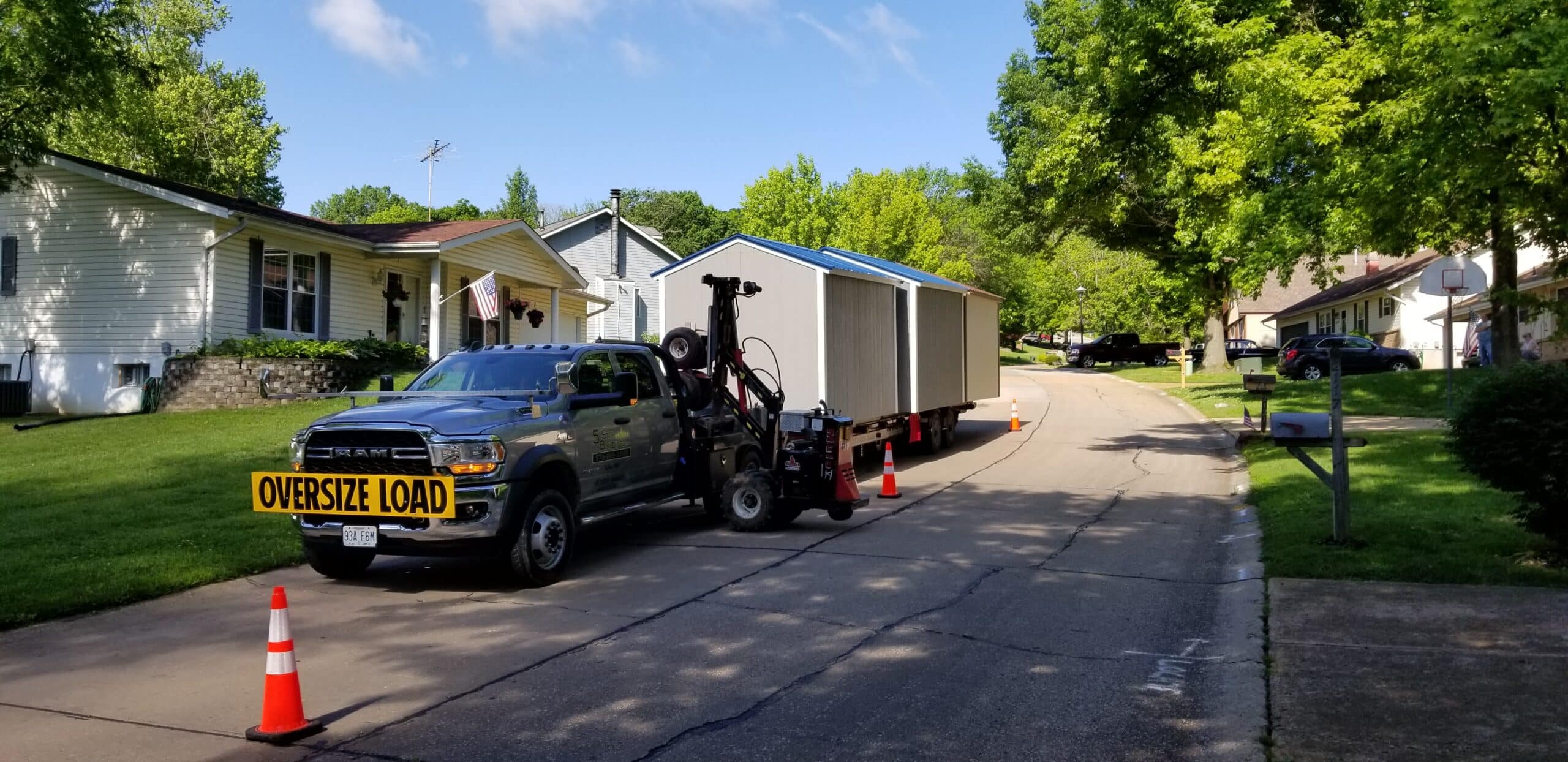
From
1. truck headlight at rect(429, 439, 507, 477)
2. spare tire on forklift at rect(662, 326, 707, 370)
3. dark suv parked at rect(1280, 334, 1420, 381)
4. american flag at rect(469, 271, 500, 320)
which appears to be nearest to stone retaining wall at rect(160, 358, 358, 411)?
american flag at rect(469, 271, 500, 320)

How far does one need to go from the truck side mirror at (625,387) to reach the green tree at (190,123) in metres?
34.1

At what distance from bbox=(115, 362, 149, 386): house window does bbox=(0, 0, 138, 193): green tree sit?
4.00 meters

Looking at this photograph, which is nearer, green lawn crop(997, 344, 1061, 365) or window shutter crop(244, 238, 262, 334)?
window shutter crop(244, 238, 262, 334)

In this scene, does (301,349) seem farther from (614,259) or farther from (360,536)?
(614,259)

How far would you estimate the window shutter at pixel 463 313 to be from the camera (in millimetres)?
29859

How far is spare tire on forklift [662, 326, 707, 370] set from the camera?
1238 centimetres

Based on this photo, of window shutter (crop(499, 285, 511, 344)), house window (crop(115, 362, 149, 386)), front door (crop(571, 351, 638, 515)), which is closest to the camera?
front door (crop(571, 351, 638, 515))

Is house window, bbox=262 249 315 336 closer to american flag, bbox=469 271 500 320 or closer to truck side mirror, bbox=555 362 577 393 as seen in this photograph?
american flag, bbox=469 271 500 320

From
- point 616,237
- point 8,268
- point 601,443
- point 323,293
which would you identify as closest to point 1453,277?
point 601,443

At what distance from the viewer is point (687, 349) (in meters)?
12.4

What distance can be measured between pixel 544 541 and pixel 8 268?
21853 millimetres

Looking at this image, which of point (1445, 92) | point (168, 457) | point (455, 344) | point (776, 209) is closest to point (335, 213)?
point (776, 209)

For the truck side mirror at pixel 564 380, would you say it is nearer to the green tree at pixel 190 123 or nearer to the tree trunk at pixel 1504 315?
the tree trunk at pixel 1504 315

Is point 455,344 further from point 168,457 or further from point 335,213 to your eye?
point 335,213
